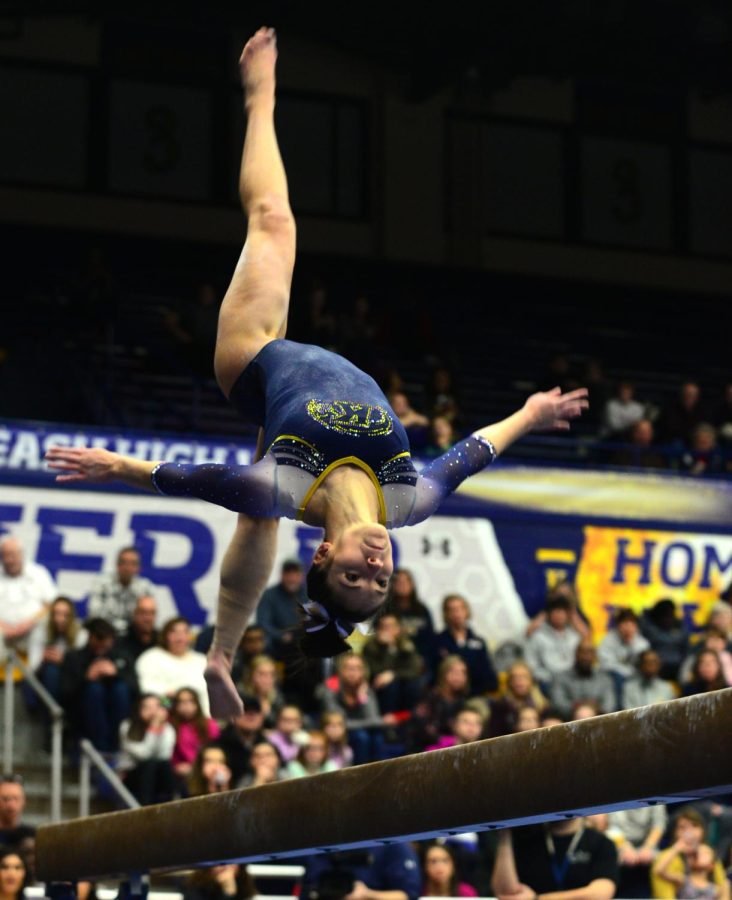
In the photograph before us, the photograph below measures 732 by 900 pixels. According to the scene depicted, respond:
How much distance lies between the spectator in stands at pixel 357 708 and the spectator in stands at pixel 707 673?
7.25 feet

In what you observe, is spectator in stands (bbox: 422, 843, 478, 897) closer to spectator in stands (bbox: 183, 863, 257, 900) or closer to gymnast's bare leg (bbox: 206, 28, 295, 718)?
spectator in stands (bbox: 183, 863, 257, 900)

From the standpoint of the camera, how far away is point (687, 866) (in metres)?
8.99

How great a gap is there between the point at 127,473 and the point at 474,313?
42.4ft

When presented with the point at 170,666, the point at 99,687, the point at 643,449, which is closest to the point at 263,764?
the point at 99,687

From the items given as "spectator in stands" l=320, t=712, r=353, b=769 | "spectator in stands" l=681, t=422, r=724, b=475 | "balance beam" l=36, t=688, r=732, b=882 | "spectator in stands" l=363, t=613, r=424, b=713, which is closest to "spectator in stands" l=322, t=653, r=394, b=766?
"spectator in stands" l=363, t=613, r=424, b=713

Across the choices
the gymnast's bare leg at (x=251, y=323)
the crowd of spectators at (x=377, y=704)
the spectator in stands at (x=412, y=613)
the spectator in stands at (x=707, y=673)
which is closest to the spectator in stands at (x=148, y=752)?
the crowd of spectators at (x=377, y=704)

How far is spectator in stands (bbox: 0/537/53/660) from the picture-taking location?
10.3 meters

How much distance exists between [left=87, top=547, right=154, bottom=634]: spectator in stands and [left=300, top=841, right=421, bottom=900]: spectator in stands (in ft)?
9.72

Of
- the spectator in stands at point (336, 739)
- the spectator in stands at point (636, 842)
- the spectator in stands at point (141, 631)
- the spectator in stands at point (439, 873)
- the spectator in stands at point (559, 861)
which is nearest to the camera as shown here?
the spectator in stands at point (559, 861)

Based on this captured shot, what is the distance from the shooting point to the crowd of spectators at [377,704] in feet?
27.1

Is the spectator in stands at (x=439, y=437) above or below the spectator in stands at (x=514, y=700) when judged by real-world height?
above

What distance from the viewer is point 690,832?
8.98 metres

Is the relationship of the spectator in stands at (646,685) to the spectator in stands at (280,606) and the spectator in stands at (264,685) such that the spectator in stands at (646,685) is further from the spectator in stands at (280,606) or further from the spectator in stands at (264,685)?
the spectator in stands at (264,685)

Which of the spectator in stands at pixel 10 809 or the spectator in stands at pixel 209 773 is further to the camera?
the spectator in stands at pixel 209 773
